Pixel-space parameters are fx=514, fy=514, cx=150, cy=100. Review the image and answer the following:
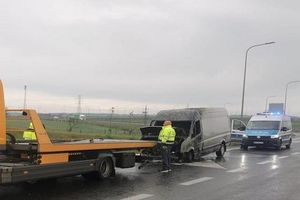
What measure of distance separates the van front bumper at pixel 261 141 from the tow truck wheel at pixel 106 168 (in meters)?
16.6

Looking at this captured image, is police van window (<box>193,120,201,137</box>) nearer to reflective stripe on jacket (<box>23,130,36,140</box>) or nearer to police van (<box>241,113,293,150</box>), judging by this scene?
reflective stripe on jacket (<box>23,130,36,140</box>)

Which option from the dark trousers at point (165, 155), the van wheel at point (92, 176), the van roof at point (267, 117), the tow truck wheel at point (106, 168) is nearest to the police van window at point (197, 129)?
the dark trousers at point (165, 155)

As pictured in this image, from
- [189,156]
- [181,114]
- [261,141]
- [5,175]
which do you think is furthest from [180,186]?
[261,141]

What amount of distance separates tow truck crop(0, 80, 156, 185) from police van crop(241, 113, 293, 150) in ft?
56.6

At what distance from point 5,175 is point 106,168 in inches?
177

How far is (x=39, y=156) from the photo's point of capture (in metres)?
11.4

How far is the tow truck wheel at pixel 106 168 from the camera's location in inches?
548

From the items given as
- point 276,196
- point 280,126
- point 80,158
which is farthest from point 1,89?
point 280,126

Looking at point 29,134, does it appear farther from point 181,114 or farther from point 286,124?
point 286,124

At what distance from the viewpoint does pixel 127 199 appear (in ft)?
35.6

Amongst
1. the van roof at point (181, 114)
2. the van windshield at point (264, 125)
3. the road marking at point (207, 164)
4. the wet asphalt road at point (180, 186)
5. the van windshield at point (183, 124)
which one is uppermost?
the van roof at point (181, 114)

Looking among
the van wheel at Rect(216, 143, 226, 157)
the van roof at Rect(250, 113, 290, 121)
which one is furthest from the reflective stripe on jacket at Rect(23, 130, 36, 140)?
the van roof at Rect(250, 113, 290, 121)

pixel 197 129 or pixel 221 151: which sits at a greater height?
pixel 197 129

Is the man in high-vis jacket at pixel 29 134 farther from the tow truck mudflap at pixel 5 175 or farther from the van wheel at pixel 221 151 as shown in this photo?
the van wheel at pixel 221 151
